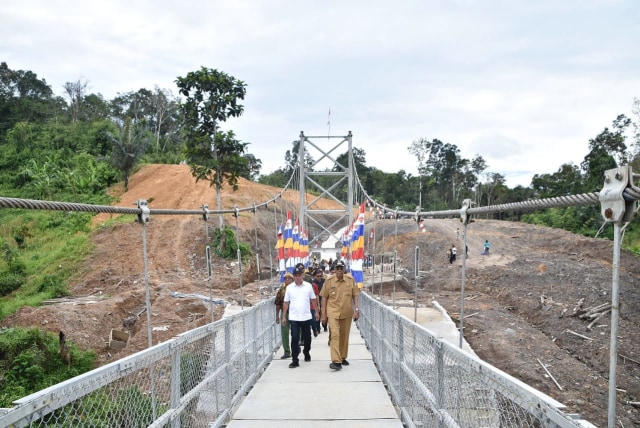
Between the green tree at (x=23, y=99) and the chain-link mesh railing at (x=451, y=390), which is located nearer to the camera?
the chain-link mesh railing at (x=451, y=390)

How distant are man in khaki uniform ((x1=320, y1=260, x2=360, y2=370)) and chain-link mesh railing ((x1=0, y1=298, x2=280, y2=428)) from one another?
833mm

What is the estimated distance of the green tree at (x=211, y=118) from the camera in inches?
658

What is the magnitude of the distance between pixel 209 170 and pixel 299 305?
12.5 metres

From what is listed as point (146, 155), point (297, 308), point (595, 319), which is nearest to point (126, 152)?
point (146, 155)

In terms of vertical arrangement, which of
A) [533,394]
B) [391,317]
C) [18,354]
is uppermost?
[533,394]

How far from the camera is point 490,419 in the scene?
7.52ft

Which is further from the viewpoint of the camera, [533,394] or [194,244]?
[194,244]

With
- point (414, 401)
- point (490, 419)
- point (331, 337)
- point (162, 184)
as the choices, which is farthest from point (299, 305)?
point (162, 184)

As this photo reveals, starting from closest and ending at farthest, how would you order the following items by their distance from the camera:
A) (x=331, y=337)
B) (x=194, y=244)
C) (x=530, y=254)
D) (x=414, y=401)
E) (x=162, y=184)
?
(x=414, y=401) → (x=331, y=337) → (x=194, y=244) → (x=530, y=254) → (x=162, y=184)

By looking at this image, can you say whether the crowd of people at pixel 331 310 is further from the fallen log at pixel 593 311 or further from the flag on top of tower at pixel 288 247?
the fallen log at pixel 593 311

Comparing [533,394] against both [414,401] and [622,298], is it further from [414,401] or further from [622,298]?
[622,298]

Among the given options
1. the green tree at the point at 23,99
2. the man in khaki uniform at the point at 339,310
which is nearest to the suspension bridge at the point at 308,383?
the man in khaki uniform at the point at 339,310

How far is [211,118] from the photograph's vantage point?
17.4 meters

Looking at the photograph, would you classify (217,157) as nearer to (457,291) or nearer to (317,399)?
(457,291)
